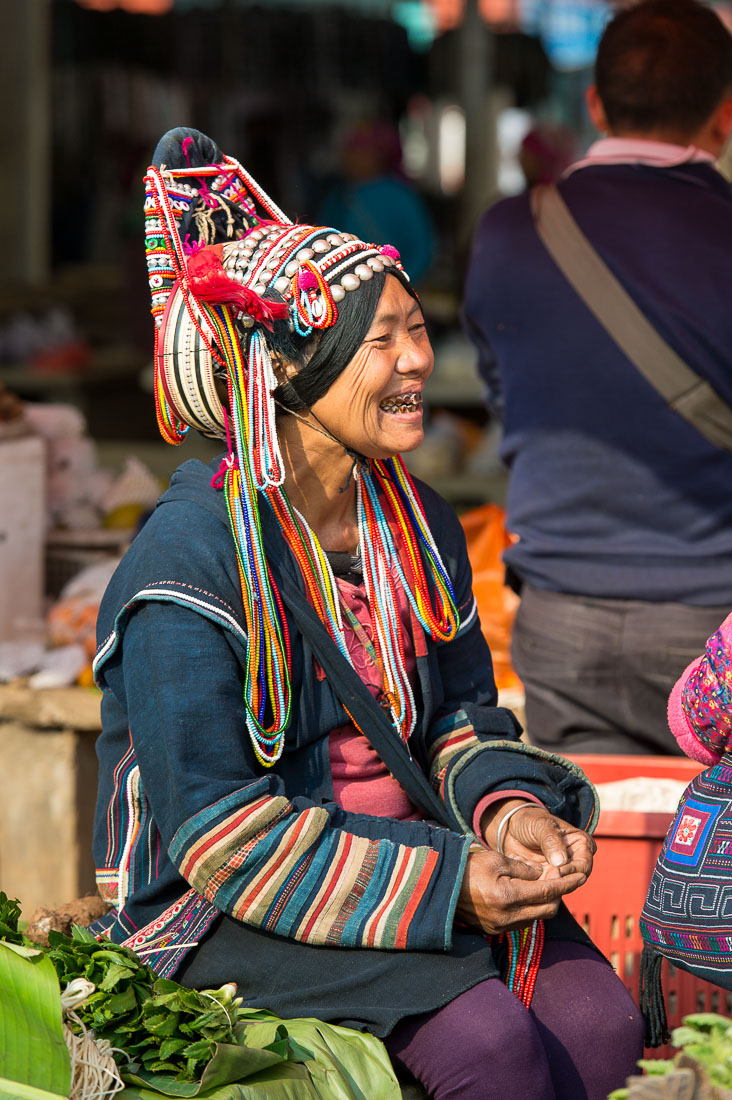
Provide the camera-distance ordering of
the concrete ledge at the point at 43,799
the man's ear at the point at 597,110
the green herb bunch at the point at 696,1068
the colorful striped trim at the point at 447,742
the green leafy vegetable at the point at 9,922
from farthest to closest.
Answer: the concrete ledge at the point at 43,799 < the man's ear at the point at 597,110 < the colorful striped trim at the point at 447,742 < the green leafy vegetable at the point at 9,922 < the green herb bunch at the point at 696,1068

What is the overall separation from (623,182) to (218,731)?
1.63 metres

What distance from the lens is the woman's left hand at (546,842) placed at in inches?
78.4

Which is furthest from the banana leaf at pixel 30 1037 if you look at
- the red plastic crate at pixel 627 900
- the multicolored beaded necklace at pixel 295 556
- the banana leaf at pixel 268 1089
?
the red plastic crate at pixel 627 900

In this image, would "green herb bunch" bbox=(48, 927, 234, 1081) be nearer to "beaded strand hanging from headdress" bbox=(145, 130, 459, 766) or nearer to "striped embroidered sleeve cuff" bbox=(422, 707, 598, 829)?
"beaded strand hanging from headdress" bbox=(145, 130, 459, 766)

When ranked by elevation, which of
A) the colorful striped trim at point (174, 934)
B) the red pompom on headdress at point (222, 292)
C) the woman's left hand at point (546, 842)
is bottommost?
the colorful striped trim at point (174, 934)

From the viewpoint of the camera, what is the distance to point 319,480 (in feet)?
7.22

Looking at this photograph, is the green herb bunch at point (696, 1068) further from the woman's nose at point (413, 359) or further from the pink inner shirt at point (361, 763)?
the woman's nose at point (413, 359)

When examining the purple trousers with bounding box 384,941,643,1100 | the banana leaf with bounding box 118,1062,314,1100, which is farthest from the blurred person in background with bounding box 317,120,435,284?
the banana leaf with bounding box 118,1062,314,1100

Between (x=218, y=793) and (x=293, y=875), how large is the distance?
0.50 ft

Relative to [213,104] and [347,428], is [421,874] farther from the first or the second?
[213,104]

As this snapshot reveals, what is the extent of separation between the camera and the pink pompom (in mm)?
2037

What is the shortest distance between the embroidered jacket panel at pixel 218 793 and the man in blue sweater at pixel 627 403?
0.83 m

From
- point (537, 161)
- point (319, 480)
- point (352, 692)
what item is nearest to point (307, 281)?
point (319, 480)

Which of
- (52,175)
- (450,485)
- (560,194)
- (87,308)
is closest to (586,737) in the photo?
(560,194)
